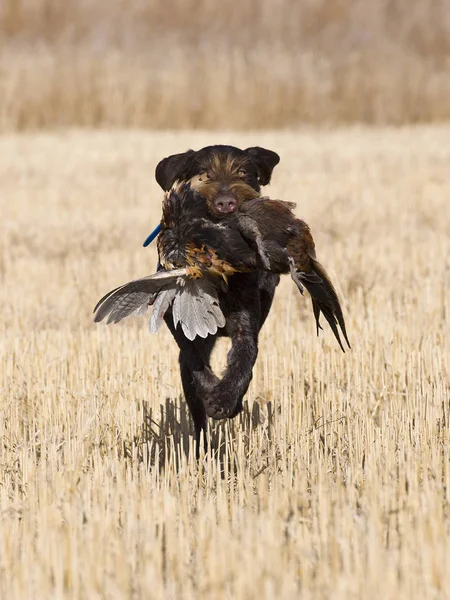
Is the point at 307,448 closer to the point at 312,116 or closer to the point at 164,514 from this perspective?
the point at 164,514

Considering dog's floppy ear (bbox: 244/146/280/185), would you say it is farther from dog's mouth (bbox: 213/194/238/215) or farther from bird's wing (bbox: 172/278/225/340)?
bird's wing (bbox: 172/278/225/340)

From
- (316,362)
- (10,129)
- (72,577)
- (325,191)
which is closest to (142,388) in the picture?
(316,362)

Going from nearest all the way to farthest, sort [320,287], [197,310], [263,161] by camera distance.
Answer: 1. [197,310]
2. [320,287]
3. [263,161]

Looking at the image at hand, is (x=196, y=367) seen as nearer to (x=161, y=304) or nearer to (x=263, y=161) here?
(x=161, y=304)

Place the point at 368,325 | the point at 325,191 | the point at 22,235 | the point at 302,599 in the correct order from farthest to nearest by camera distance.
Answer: the point at 325,191
the point at 22,235
the point at 368,325
the point at 302,599

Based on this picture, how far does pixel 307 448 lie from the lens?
14.2 ft

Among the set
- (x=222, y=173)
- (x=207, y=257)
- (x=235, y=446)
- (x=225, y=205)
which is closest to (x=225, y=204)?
(x=225, y=205)

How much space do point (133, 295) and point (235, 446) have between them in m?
0.89

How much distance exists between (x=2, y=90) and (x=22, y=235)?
1135cm

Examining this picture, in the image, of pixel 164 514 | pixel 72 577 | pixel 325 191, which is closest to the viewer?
pixel 72 577

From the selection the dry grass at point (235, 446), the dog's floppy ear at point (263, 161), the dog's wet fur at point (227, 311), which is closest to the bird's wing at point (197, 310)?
the dog's wet fur at point (227, 311)

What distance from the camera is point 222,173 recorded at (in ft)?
14.6

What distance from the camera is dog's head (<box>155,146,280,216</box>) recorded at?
163 inches

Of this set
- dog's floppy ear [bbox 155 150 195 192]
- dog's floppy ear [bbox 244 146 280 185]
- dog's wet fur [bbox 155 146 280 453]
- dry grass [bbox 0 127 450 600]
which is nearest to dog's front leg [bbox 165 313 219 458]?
dog's wet fur [bbox 155 146 280 453]
